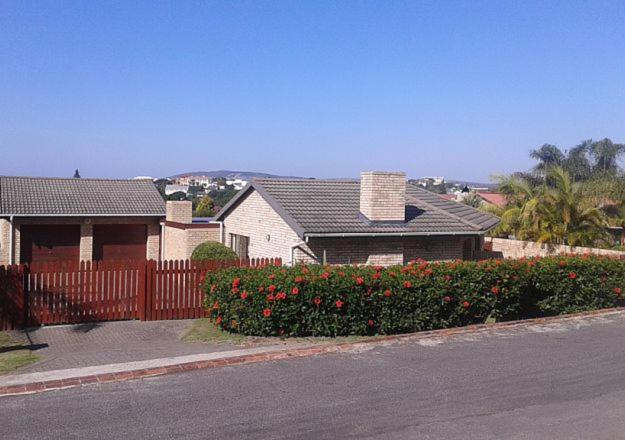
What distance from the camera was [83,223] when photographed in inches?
1101

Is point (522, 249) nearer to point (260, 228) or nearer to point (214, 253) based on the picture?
point (260, 228)

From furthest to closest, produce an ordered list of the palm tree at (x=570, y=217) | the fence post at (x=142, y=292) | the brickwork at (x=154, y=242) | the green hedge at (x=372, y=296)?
the brickwork at (x=154, y=242)
the palm tree at (x=570, y=217)
the fence post at (x=142, y=292)
the green hedge at (x=372, y=296)

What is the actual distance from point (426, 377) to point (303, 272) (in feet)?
12.0

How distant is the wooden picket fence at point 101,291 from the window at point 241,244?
20.4ft

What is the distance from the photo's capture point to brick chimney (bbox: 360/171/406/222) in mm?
18781

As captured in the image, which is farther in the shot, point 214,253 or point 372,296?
point 214,253

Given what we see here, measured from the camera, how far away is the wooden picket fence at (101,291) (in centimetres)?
1370

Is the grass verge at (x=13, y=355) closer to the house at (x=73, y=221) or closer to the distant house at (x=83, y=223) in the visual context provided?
the distant house at (x=83, y=223)

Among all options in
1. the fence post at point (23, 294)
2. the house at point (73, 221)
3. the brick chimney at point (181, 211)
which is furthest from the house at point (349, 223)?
the house at point (73, 221)

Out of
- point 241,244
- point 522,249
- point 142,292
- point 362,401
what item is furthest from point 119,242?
point 362,401

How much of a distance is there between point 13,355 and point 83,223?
17335 mm

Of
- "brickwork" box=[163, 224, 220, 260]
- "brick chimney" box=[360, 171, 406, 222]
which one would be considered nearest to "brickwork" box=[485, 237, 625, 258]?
"brick chimney" box=[360, 171, 406, 222]

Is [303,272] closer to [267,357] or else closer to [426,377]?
[267,357]

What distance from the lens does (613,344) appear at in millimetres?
12195
